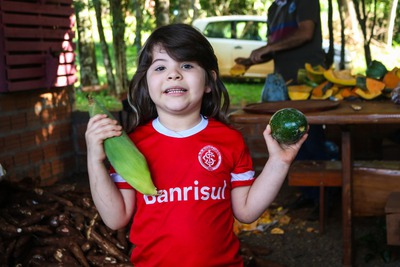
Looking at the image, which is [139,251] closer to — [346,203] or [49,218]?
[49,218]

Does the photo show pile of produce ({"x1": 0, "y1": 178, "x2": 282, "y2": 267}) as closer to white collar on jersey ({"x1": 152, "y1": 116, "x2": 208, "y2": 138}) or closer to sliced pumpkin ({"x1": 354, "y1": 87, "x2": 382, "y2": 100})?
sliced pumpkin ({"x1": 354, "y1": 87, "x2": 382, "y2": 100})

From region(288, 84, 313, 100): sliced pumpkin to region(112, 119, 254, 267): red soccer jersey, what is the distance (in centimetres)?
246

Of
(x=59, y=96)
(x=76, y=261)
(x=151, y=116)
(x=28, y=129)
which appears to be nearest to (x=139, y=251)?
(x=151, y=116)

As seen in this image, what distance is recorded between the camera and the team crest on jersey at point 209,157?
237cm

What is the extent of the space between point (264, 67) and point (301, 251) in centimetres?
998

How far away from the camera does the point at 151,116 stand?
2635 mm

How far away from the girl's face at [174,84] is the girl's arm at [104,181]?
0.75 feet

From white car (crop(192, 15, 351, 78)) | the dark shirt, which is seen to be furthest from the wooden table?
white car (crop(192, 15, 351, 78))

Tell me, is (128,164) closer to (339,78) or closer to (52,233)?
(52,233)

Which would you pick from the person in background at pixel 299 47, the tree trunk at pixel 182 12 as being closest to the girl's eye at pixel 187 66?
the person in background at pixel 299 47

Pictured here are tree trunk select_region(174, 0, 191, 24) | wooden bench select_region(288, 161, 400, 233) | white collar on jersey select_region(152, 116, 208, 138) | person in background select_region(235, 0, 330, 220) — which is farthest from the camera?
tree trunk select_region(174, 0, 191, 24)

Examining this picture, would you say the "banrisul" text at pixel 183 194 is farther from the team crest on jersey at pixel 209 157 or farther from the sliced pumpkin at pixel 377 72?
the sliced pumpkin at pixel 377 72

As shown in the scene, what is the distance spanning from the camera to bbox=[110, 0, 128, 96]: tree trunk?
928cm

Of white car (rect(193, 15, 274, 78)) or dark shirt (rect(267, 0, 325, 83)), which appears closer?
dark shirt (rect(267, 0, 325, 83))
